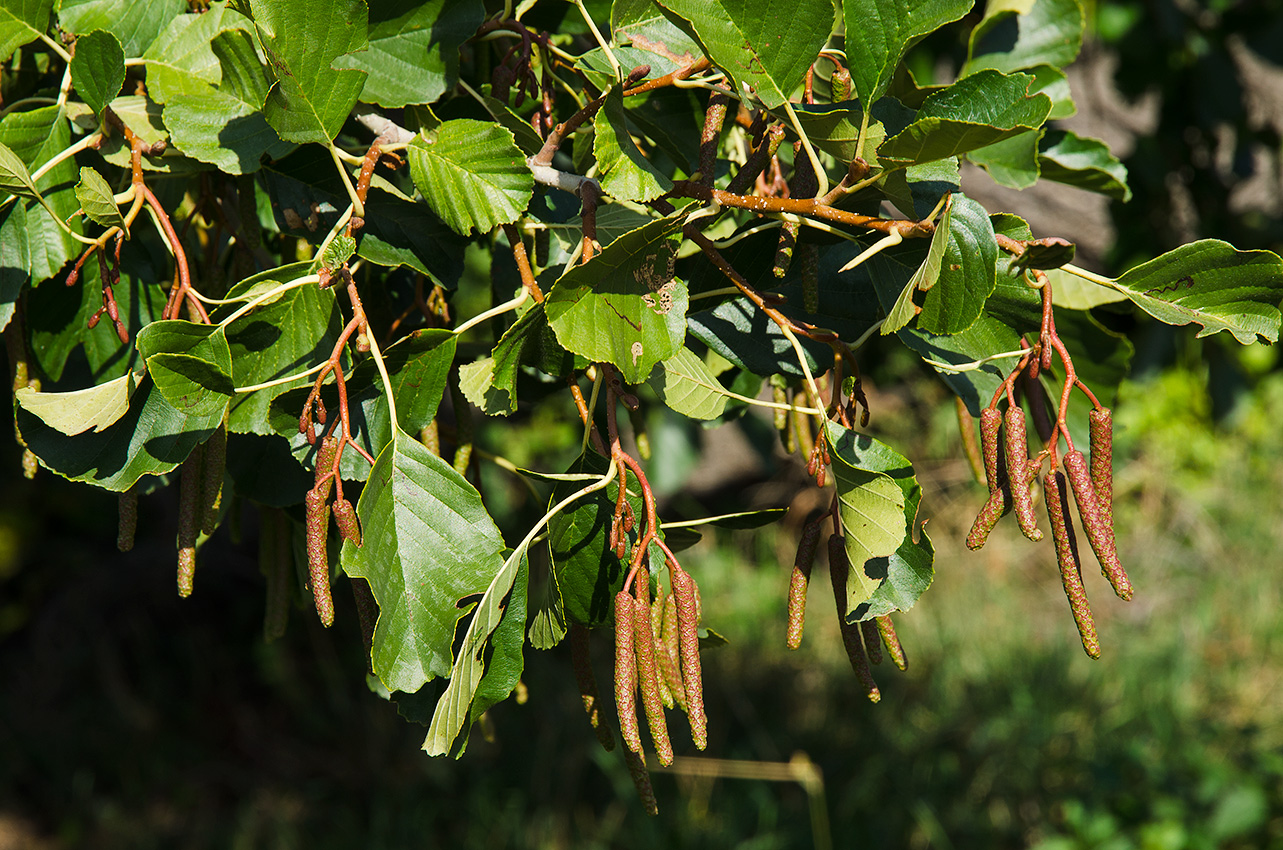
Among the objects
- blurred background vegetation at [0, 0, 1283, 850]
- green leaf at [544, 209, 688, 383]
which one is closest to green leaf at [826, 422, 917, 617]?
green leaf at [544, 209, 688, 383]

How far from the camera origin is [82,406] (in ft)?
1.93

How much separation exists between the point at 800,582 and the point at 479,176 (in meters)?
0.34

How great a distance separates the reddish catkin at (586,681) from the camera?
2.20 feet

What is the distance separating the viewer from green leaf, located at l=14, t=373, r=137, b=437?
572mm

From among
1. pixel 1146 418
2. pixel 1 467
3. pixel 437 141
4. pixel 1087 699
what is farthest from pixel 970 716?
pixel 1 467

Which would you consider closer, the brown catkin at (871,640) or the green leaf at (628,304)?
the green leaf at (628,304)

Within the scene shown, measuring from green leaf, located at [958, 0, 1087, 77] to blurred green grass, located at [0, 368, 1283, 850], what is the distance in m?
1.79

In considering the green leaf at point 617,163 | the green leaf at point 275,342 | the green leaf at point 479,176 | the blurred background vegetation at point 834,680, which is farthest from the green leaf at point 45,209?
the blurred background vegetation at point 834,680

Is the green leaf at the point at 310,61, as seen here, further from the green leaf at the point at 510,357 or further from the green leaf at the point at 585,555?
the green leaf at the point at 585,555

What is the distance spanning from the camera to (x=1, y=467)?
322 centimetres

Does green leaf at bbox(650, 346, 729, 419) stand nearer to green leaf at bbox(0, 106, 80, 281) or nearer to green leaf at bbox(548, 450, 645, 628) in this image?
green leaf at bbox(548, 450, 645, 628)

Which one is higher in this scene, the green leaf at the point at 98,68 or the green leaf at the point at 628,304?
the green leaf at the point at 98,68

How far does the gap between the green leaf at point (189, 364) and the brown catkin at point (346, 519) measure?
0.30ft

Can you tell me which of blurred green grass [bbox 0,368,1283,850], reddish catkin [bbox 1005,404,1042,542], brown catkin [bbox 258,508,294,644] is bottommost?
blurred green grass [bbox 0,368,1283,850]
